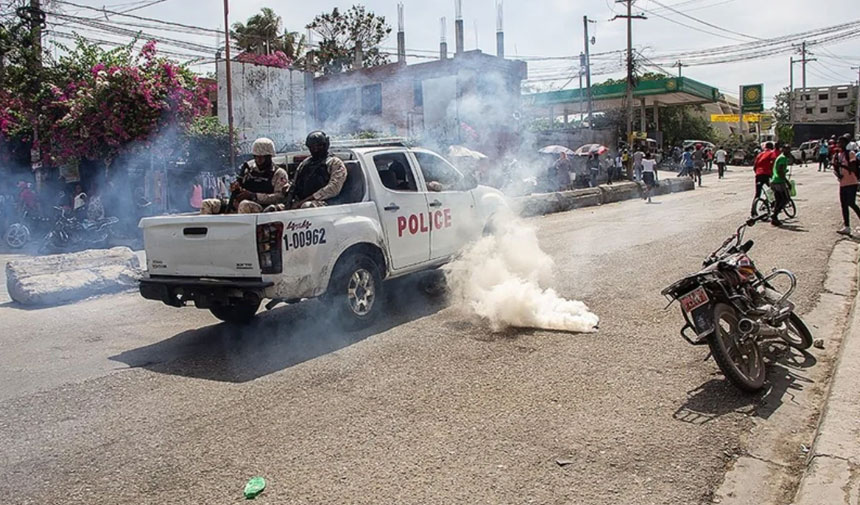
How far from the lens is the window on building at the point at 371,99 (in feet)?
112

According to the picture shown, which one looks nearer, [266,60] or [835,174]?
[835,174]

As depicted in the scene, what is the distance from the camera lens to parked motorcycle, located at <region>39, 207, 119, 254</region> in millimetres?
15516

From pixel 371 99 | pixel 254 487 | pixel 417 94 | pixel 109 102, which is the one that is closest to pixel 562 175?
pixel 417 94

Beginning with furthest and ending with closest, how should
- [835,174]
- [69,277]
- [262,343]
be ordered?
1. [835,174]
2. [69,277]
3. [262,343]

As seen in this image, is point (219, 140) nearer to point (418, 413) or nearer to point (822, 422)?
point (418, 413)

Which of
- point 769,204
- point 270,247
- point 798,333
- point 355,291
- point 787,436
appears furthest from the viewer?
point 769,204

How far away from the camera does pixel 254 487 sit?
3605 millimetres

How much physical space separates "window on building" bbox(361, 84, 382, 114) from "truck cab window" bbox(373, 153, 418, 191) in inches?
1060

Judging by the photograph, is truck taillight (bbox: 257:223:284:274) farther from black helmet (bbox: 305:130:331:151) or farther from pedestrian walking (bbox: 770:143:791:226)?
pedestrian walking (bbox: 770:143:791:226)

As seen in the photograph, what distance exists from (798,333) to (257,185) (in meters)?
5.24

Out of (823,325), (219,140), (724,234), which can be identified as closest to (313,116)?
(219,140)

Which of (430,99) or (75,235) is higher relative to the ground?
(430,99)

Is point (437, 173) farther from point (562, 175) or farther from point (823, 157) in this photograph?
point (823, 157)

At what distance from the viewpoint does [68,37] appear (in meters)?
19.5
